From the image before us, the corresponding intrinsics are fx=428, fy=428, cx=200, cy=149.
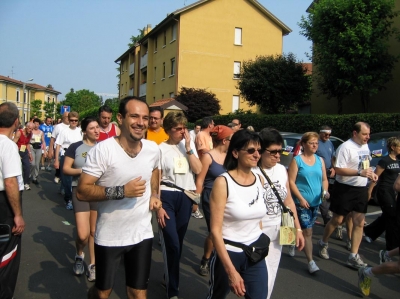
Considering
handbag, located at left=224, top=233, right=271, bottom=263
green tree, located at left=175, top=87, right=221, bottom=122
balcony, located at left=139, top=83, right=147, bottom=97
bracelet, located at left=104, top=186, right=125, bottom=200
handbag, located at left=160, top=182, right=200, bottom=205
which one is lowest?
handbag, located at left=224, top=233, right=271, bottom=263

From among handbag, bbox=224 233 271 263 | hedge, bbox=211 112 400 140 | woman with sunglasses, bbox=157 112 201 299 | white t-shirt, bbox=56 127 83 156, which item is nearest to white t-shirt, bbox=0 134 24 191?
woman with sunglasses, bbox=157 112 201 299

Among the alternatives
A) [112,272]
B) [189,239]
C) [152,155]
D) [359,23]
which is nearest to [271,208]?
[152,155]

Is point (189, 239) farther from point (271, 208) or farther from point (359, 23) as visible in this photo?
point (359, 23)

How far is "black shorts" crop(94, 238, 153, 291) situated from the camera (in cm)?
321

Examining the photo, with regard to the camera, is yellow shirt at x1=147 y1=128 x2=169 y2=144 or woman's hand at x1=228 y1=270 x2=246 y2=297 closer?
woman's hand at x1=228 y1=270 x2=246 y2=297

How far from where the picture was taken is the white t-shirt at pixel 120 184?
122 inches

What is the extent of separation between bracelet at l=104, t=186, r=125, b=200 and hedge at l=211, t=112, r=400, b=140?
14933 mm

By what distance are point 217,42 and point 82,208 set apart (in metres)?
33.9

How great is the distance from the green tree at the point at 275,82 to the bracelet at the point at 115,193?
2568cm

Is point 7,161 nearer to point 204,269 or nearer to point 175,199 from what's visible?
point 175,199

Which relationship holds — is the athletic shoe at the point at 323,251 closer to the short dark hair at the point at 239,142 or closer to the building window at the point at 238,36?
the short dark hair at the point at 239,142

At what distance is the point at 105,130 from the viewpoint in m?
6.60

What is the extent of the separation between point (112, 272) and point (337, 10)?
21.4 metres

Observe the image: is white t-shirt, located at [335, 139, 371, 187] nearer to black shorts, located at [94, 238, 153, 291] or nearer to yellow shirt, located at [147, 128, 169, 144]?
yellow shirt, located at [147, 128, 169, 144]
